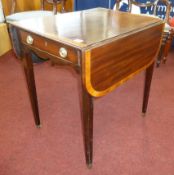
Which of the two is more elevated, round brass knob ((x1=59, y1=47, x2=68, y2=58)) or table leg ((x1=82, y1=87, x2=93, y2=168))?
round brass knob ((x1=59, y1=47, x2=68, y2=58))

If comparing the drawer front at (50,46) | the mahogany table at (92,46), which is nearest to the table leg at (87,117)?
the mahogany table at (92,46)

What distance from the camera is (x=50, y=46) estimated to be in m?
1.01

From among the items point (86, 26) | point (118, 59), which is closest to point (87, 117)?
point (118, 59)

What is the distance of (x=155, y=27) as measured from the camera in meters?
1.19

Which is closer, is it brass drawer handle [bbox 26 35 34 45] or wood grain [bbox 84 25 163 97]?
wood grain [bbox 84 25 163 97]

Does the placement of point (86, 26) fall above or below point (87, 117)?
above

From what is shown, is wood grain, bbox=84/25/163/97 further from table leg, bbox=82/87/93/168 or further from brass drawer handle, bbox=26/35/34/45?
brass drawer handle, bbox=26/35/34/45

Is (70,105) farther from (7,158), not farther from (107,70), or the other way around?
(107,70)

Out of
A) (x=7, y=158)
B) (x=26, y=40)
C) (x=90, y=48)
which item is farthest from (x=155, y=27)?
(x=7, y=158)

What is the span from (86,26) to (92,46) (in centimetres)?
32

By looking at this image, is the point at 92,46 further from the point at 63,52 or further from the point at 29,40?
the point at 29,40

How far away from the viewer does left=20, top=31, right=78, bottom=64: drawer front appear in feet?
3.01

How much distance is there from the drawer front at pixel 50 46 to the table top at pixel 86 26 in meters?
0.03

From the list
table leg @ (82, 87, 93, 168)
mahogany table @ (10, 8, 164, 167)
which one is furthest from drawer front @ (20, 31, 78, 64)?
table leg @ (82, 87, 93, 168)
